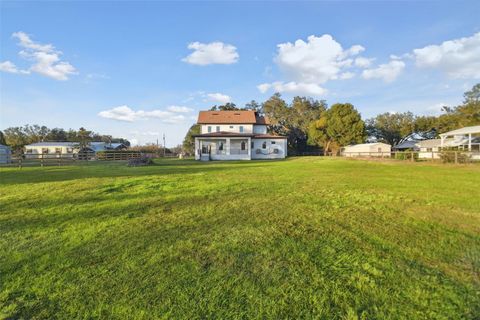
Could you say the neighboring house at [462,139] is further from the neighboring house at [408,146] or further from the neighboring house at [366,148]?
the neighboring house at [408,146]

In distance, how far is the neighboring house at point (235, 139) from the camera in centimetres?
3127

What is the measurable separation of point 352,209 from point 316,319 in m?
3.86

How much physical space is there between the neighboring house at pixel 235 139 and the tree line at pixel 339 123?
30.6 feet

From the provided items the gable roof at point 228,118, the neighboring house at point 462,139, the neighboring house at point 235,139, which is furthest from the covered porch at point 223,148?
the neighboring house at point 462,139

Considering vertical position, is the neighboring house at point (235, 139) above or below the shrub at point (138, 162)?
above

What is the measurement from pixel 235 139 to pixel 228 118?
6.10 meters

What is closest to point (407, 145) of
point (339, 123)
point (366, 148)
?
point (366, 148)

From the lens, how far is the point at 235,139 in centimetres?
3198

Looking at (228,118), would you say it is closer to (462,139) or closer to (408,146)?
(462,139)

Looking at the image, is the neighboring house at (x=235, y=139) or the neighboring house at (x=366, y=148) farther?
the neighboring house at (x=366, y=148)

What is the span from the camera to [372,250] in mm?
3375

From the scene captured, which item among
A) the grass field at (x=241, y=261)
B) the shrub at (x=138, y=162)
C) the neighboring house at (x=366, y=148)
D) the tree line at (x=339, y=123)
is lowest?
the grass field at (x=241, y=261)

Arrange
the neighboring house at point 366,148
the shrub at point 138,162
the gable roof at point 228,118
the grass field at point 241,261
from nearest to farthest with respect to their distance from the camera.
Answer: the grass field at point 241,261 → the shrub at point 138,162 → the gable roof at point 228,118 → the neighboring house at point 366,148

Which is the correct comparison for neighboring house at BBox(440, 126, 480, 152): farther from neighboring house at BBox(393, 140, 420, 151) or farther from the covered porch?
the covered porch
